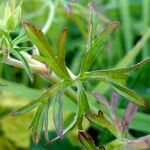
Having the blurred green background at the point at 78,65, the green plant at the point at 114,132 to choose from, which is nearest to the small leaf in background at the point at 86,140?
the green plant at the point at 114,132

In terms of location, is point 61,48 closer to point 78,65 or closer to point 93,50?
point 93,50

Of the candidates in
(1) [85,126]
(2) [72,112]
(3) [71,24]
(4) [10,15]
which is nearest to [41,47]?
(4) [10,15]

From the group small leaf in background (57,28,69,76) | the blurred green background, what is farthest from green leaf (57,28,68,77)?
the blurred green background

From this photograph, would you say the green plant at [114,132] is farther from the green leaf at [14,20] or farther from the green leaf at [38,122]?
the green leaf at [14,20]

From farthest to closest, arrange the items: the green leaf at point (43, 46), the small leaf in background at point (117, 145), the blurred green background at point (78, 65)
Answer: the blurred green background at point (78, 65) → the small leaf in background at point (117, 145) → the green leaf at point (43, 46)

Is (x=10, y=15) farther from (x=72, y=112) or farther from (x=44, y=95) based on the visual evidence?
(x=72, y=112)

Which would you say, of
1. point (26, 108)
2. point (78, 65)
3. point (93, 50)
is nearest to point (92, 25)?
point (93, 50)

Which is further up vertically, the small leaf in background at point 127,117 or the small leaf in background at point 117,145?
the small leaf in background at point 127,117
